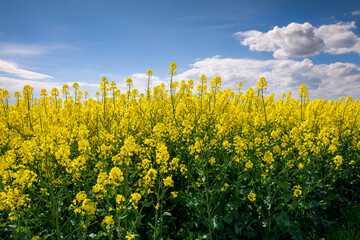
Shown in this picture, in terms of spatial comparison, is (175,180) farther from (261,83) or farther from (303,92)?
(303,92)

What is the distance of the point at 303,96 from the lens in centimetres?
652

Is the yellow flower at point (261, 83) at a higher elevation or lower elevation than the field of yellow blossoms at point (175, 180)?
higher

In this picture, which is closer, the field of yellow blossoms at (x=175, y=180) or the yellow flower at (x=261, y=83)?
the field of yellow blossoms at (x=175, y=180)

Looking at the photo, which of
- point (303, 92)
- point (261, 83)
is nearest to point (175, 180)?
point (261, 83)

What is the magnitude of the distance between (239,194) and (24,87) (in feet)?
22.4

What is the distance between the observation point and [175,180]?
4.07m

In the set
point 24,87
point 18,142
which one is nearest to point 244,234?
point 18,142

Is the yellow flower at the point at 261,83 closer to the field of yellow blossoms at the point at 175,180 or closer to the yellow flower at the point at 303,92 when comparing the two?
the field of yellow blossoms at the point at 175,180

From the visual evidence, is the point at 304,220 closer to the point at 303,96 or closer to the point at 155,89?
the point at 303,96

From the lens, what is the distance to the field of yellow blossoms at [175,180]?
2867 millimetres

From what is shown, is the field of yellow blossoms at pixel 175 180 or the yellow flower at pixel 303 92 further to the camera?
the yellow flower at pixel 303 92

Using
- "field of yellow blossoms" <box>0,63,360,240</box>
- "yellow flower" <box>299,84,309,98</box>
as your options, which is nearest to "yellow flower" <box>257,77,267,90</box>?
"field of yellow blossoms" <box>0,63,360,240</box>

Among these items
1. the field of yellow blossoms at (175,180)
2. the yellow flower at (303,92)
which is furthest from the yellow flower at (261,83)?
the yellow flower at (303,92)

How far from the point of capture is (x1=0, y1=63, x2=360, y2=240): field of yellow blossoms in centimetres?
287
